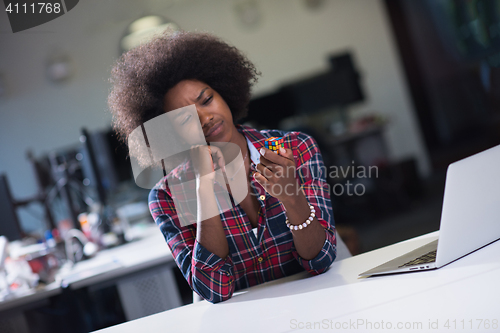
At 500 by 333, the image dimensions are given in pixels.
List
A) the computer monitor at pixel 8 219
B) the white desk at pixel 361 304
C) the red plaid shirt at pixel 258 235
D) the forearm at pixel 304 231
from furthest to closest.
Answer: the computer monitor at pixel 8 219, the red plaid shirt at pixel 258 235, the forearm at pixel 304 231, the white desk at pixel 361 304

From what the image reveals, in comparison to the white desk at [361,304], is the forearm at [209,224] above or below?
above

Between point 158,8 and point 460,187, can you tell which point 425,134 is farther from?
point 460,187

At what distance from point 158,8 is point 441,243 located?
4.37 meters

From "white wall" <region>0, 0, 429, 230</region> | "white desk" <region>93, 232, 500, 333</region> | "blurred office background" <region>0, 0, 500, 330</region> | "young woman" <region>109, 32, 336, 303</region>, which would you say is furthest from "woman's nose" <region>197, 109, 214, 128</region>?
"white wall" <region>0, 0, 429, 230</region>

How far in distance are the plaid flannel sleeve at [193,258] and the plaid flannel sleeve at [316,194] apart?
0.20 m

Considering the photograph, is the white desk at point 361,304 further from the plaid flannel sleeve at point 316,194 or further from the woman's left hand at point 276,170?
the woman's left hand at point 276,170

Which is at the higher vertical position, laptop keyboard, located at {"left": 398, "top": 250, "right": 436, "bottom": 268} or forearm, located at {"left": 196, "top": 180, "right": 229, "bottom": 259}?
forearm, located at {"left": 196, "top": 180, "right": 229, "bottom": 259}

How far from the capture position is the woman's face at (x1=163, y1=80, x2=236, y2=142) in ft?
3.72

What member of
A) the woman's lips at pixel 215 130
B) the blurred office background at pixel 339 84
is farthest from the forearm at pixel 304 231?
the blurred office background at pixel 339 84

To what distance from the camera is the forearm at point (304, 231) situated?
37.4 inches

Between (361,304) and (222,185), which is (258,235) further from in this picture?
(361,304)

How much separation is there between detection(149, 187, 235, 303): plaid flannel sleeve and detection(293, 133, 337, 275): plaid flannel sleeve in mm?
196

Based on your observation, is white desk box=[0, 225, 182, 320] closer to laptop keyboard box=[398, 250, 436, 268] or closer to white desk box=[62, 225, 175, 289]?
white desk box=[62, 225, 175, 289]

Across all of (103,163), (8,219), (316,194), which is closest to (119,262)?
(8,219)
